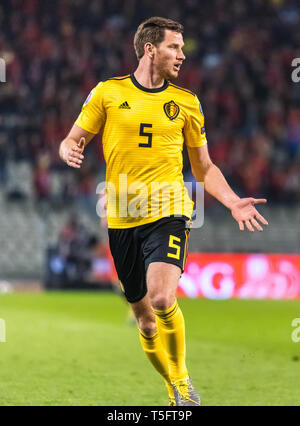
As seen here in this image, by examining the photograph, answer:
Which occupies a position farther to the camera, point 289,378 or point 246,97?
point 246,97

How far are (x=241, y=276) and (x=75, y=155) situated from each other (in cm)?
1128

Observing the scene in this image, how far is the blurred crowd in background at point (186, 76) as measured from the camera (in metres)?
18.6

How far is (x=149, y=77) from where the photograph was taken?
5215 millimetres

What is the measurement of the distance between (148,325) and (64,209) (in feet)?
43.5

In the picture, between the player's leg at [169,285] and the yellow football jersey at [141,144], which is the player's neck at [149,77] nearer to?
the yellow football jersey at [141,144]

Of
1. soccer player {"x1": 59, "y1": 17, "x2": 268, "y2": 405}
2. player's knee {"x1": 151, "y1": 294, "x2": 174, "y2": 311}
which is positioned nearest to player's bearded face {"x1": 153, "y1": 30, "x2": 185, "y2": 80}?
soccer player {"x1": 59, "y1": 17, "x2": 268, "y2": 405}

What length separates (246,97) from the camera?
787 inches

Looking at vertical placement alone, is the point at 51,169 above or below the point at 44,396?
above

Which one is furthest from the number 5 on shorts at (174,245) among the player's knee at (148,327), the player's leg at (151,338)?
the player's knee at (148,327)

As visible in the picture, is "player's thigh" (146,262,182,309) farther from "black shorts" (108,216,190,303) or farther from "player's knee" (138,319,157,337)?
"player's knee" (138,319,157,337)

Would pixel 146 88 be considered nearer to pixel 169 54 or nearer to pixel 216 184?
pixel 169 54

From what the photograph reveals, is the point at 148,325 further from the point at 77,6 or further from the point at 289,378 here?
the point at 77,6
